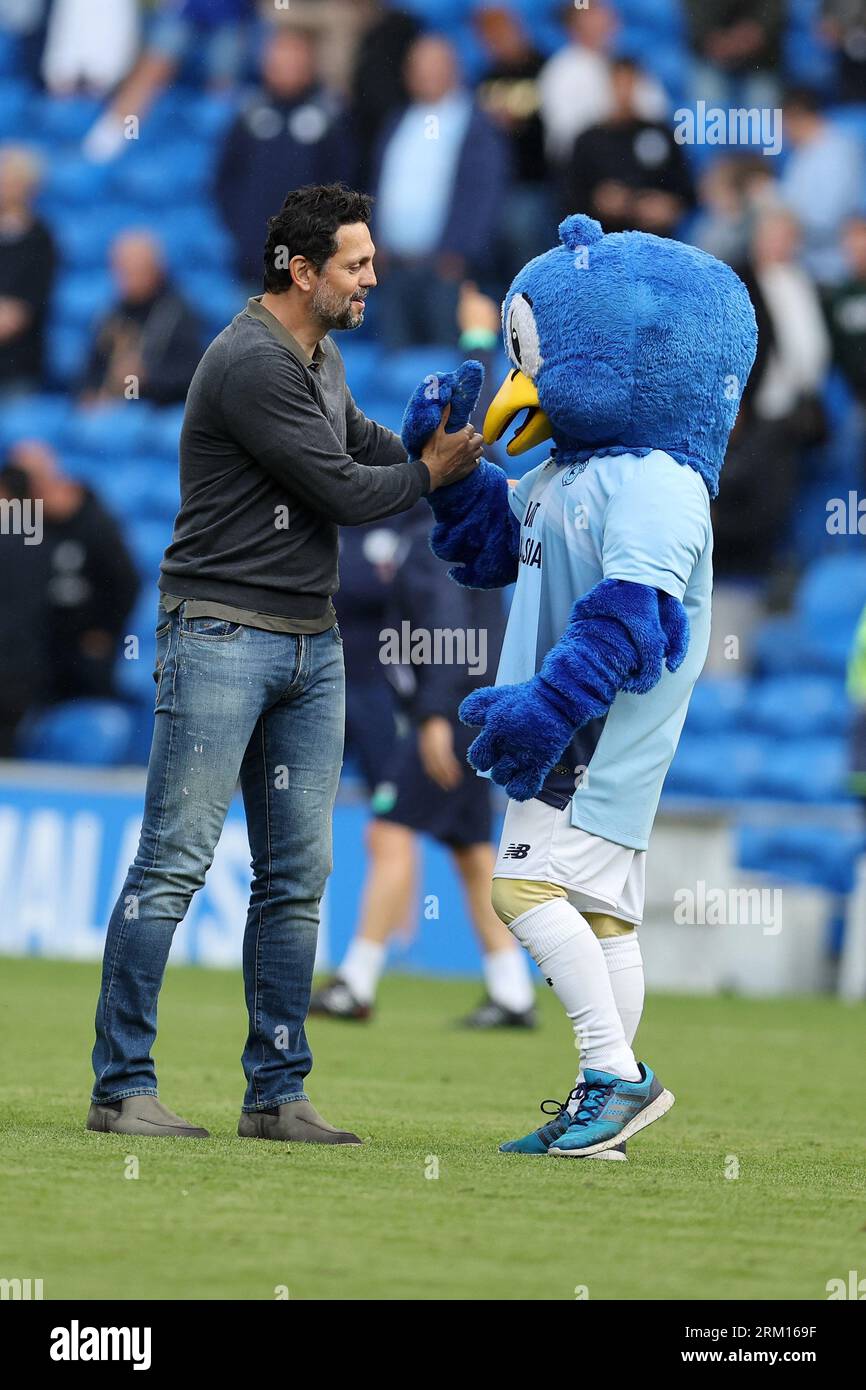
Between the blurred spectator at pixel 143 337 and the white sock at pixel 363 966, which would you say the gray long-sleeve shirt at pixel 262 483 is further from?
the blurred spectator at pixel 143 337

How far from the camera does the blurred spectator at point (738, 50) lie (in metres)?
11.0

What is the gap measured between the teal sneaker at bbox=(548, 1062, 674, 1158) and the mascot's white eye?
52.2 inches

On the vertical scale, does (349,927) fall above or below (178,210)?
below

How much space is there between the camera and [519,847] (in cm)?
393

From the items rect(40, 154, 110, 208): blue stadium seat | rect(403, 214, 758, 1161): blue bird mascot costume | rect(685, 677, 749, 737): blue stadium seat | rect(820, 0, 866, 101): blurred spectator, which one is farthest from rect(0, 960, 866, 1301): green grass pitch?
rect(40, 154, 110, 208): blue stadium seat

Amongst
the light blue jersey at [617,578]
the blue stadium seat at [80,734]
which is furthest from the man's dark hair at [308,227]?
the blue stadium seat at [80,734]

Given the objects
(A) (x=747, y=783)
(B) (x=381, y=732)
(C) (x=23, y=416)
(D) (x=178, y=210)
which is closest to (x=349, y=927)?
(B) (x=381, y=732)

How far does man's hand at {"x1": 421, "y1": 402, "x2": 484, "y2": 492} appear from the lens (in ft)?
13.6

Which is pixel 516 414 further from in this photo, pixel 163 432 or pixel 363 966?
pixel 163 432

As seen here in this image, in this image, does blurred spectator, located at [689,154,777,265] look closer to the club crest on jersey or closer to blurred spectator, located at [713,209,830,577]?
blurred spectator, located at [713,209,830,577]

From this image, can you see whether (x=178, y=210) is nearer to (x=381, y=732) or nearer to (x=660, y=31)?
(x=660, y=31)

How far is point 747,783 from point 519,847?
19.7ft

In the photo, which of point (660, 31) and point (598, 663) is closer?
point (598, 663)

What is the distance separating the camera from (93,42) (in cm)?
1214
